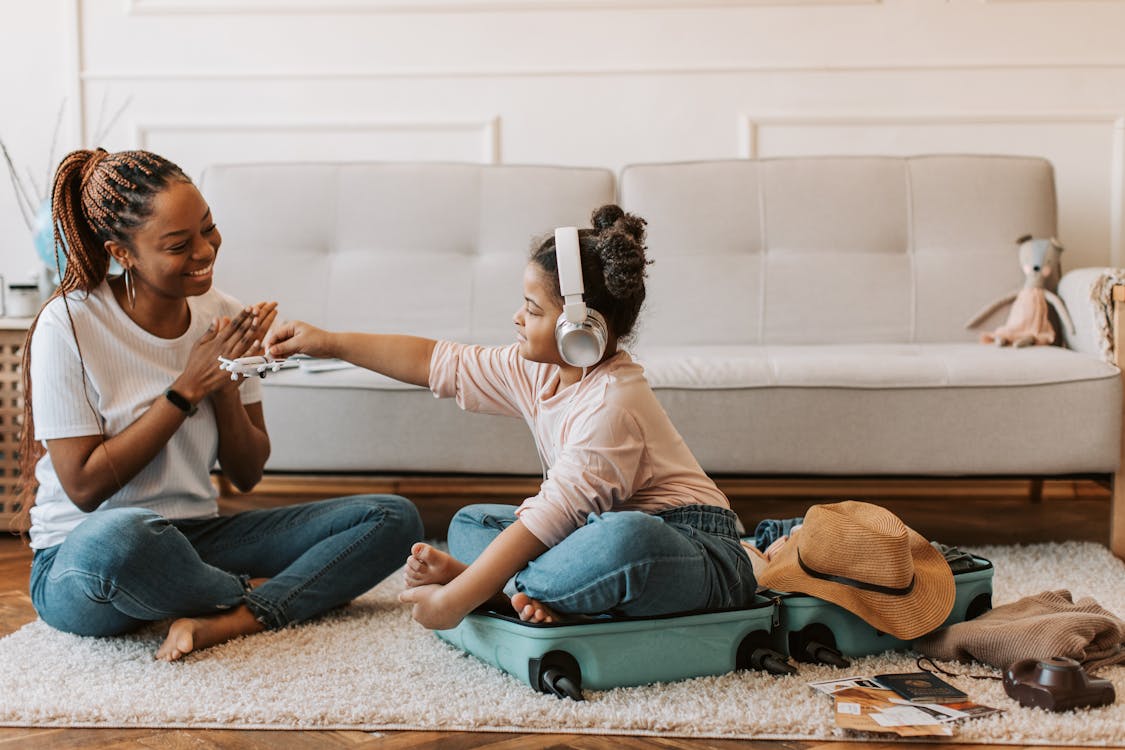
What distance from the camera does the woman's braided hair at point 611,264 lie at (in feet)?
4.84

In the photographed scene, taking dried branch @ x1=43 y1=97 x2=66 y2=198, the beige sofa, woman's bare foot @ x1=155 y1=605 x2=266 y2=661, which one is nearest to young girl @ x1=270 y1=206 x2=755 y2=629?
woman's bare foot @ x1=155 y1=605 x2=266 y2=661

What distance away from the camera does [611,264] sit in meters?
1.47

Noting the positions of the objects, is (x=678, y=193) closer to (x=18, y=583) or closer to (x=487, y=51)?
(x=487, y=51)

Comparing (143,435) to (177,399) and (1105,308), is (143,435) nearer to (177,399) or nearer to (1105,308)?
(177,399)

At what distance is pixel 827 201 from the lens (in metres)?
2.79

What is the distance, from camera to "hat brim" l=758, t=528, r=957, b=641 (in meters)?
1.55

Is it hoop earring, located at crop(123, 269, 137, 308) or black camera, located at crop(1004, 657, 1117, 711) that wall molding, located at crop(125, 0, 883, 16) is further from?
black camera, located at crop(1004, 657, 1117, 711)

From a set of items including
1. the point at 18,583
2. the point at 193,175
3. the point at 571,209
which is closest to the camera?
the point at 18,583

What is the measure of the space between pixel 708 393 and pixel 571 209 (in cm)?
77

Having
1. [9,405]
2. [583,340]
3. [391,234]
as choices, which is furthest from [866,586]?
[9,405]

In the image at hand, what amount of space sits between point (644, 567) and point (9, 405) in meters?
1.65

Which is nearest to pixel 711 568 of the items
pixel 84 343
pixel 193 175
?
pixel 84 343

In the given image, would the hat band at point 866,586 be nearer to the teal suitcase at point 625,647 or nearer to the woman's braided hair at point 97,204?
the teal suitcase at point 625,647

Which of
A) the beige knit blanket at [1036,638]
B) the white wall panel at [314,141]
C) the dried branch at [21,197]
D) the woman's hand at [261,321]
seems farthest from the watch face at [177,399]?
the dried branch at [21,197]
